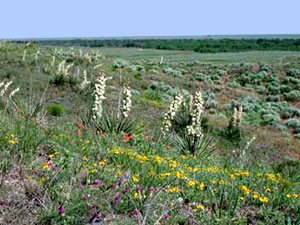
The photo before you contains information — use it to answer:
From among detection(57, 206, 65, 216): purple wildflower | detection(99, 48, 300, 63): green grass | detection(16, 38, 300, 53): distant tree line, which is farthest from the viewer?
detection(16, 38, 300, 53): distant tree line

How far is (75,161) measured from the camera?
4961mm

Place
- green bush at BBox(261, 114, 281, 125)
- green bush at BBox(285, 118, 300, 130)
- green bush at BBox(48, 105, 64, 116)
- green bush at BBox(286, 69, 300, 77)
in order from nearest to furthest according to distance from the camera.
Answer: green bush at BBox(48, 105, 64, 116) → green bush at BBox(285, 118, 300, 130) → green bush at BBox(261, 114, 281, 125) → green bush at BBox(286, 69, 300, 77)

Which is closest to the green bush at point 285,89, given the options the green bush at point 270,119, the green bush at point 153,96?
the green bush at point 270,119

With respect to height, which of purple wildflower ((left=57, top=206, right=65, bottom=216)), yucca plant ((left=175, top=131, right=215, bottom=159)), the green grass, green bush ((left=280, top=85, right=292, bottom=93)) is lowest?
green bush ((left=280, top=85, right=292, bottom=93))

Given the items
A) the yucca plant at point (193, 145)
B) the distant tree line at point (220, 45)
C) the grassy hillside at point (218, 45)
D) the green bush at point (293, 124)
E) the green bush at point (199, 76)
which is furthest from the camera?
the distant tree line at point (220, 45)

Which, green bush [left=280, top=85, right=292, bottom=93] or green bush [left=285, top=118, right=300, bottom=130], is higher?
green bush [left=280, top=85, right=292, bottom=93]

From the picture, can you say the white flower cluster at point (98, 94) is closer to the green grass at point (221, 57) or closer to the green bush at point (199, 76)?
the green bush at point (199, 76)

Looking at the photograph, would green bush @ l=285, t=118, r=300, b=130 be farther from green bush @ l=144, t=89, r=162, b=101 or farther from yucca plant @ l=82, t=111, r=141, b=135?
yucca plant @ l=82, t=111, r=141, b=135

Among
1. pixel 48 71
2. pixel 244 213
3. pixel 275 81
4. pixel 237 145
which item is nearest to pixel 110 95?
pixel 48 71

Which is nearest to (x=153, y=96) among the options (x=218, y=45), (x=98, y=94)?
(x=98, y=94)

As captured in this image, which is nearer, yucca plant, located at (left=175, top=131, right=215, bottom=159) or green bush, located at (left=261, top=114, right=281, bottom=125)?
yucca plant, located at (left=175, top=131, right=215, bottom=159)

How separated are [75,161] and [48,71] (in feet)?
47.5

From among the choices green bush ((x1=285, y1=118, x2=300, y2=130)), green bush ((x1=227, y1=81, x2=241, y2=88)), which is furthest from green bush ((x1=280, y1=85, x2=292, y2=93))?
green bush ((x1=285, y1=118, x2=300, y2=130))

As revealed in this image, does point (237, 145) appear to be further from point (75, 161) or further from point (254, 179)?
point (75, 161)
